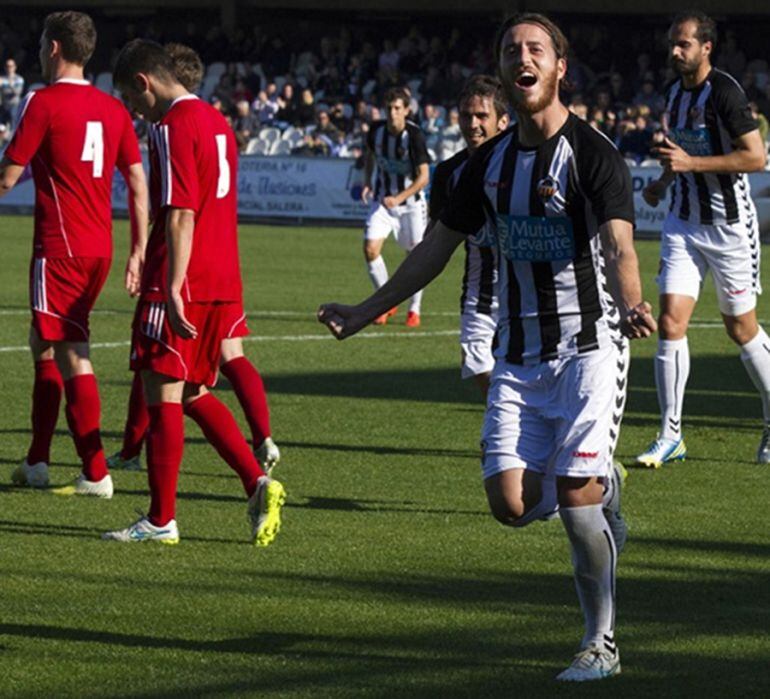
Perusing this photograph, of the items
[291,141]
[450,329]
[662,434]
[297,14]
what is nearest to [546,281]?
[662,434]

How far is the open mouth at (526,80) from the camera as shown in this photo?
18.6 ft

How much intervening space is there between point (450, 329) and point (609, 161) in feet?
39.3

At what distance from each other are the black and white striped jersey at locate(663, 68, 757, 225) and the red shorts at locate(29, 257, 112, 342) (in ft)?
10.8

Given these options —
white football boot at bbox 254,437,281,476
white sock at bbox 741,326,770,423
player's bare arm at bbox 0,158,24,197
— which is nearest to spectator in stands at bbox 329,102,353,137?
white sock at bbox 741,326,770,423

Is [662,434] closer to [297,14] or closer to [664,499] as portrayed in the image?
[664,499]

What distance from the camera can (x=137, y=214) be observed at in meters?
9.04

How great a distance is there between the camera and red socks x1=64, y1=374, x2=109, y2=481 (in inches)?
349

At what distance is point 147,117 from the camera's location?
7809mm

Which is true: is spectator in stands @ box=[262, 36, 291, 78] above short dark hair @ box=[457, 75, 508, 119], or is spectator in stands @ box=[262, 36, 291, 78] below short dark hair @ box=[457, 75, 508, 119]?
below

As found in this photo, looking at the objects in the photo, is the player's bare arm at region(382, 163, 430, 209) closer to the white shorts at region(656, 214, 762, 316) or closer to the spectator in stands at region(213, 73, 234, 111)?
the white shorts at region(656, 214, 762, 316)

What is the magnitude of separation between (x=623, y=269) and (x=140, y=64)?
290cm

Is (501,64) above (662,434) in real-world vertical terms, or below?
above

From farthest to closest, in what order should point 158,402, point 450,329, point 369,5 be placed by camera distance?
point 369,5
point 450,329
point 158,402

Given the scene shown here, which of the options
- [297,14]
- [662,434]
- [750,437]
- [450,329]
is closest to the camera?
[662,434]
